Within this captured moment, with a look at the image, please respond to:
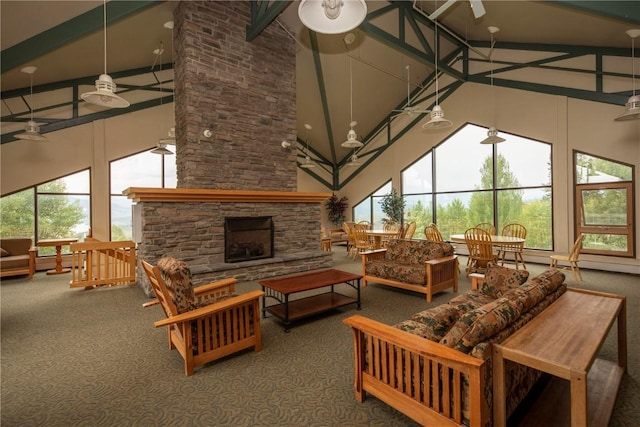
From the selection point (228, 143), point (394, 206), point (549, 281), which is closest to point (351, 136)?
point (228, 143)

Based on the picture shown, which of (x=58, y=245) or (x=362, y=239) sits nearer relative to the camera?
(x=58, y=245)

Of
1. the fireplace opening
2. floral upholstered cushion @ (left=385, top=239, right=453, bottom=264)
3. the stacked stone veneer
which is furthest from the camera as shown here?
the fireplace opening

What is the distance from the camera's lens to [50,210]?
277 inches

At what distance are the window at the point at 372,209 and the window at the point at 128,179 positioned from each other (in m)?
6.63

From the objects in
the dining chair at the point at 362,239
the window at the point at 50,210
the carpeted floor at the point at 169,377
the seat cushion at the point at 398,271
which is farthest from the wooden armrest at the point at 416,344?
the window at the point at 50,210

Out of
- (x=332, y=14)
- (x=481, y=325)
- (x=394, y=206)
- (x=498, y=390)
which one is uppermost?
(x=332, y=14)

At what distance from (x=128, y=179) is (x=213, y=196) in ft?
14.6

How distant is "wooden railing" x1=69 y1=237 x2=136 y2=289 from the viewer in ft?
17.0

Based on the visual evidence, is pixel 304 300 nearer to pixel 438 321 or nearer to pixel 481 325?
pixel 438 321

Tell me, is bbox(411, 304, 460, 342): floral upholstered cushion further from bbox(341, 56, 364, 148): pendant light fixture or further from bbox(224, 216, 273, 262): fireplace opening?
bbox(224, 216, 273, 262): fireplace opening

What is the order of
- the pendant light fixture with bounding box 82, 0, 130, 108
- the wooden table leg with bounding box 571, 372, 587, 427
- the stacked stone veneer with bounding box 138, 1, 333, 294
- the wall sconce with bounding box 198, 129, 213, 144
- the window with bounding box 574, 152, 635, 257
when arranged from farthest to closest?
the window with bounding box 574, 152, 635, 257 → the wall sconce with bounding box 198, 129, 213, 144 → the stacked stone veneer with bounding box 138, 1, 333, 294 → the pendant light fixture with bounding box 82, 0, 130, 108 → the wooden table leg with bounding box 571, 372, 587, 427

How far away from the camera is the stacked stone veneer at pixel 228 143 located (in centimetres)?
507

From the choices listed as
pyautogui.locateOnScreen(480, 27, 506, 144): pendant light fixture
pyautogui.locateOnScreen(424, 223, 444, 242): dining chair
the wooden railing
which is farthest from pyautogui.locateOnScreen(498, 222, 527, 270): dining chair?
the wooden railing

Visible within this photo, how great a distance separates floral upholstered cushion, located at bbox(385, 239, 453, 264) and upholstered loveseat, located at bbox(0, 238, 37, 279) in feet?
23.1
